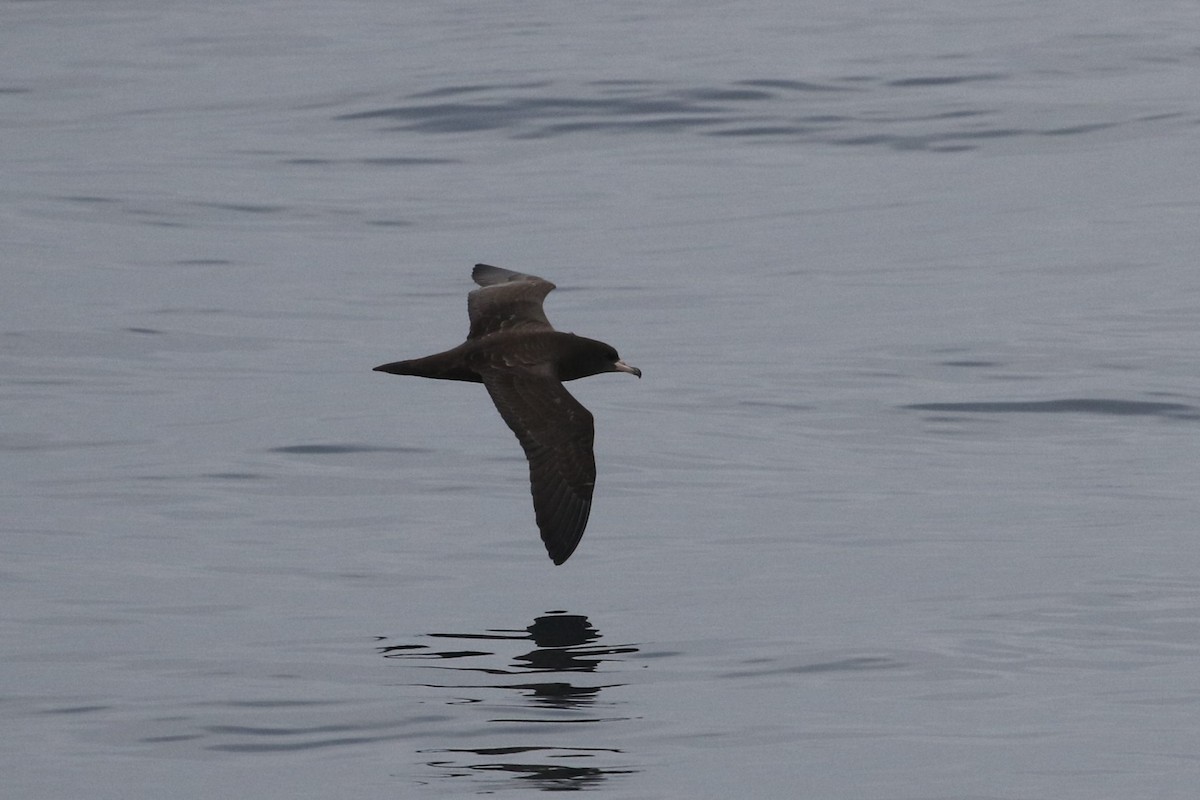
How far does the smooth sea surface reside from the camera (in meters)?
9.22

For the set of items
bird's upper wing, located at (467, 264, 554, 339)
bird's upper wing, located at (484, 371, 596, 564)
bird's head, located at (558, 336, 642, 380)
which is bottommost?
bird's upper wing, located at (484, 371, 596, 564)

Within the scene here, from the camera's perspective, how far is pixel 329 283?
19.5m

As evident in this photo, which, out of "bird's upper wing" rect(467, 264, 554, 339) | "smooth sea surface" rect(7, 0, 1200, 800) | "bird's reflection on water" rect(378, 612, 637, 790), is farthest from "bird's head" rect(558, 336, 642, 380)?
"bird's reflection on water" rect(378, 612, 637, 790)

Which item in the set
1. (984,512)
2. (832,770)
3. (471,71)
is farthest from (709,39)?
(832,770)

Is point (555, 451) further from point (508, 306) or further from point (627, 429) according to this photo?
point (627, 429)

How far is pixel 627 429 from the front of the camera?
14.8 m

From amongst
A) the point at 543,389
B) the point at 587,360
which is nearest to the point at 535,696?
the point at 543,389

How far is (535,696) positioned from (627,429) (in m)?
5.43

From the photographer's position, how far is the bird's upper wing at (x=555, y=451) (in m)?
10.8

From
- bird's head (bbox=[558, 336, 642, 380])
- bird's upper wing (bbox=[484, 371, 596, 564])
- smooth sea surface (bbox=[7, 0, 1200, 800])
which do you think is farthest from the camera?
bird's head (bbox=[558, 336, 642, 380])

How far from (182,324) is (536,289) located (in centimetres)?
609

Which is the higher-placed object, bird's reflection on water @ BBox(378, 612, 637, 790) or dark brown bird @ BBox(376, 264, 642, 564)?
dark brown bird @ BBox(376, 264, 642, 564)

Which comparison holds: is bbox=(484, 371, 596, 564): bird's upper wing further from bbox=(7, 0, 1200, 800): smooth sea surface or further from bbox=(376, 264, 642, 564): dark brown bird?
bbox=(7, 0, 1200, 800): smooth sea surface

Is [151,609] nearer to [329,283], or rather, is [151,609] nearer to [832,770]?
[832,770]
